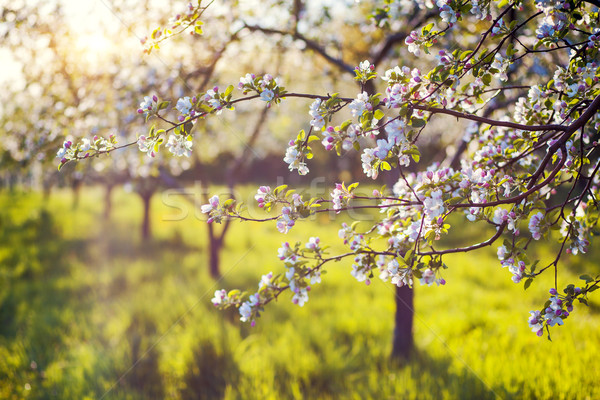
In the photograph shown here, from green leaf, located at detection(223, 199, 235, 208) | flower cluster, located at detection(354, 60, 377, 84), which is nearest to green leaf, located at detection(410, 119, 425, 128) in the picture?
flower cluster, located at detection(354, 60, 377, 84)

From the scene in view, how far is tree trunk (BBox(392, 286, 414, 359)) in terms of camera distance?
4.07m

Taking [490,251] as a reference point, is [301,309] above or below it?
below

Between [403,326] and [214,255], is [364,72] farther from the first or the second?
[214,255]

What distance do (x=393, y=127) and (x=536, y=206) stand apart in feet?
3.30

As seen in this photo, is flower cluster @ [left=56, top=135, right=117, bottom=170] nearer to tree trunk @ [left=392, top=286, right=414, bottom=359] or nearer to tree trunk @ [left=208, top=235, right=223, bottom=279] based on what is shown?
tree trunk @ [left=392, top=286, right=414, bottom=359]

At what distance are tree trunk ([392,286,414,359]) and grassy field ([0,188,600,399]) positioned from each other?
0.46ft

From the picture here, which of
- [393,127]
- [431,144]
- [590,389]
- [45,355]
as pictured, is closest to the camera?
[393,127]

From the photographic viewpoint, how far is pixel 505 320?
16.4 feet

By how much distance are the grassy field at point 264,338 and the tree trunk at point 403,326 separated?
140 mm

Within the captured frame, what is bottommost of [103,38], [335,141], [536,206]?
[536,206]

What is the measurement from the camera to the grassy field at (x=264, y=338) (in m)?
3.69

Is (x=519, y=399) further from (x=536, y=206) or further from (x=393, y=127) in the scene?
(x=393, y=127)

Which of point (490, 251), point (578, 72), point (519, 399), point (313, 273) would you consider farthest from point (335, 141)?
point (490, 251)

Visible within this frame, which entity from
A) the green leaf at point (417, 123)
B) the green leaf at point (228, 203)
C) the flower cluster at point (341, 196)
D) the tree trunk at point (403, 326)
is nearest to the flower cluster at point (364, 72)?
the green leaf at point (417, 123)
